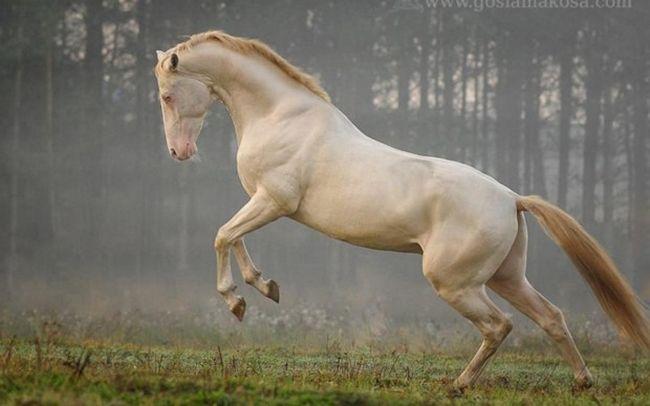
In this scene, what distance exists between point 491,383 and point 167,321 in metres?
7.46

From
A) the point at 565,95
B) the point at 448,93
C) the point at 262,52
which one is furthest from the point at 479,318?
the point at 565,95

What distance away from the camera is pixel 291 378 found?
7191 mm

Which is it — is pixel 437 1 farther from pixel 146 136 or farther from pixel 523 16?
pixel 146 136

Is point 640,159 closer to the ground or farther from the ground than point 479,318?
farther from the ground

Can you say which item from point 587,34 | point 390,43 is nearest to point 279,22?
point 390,43

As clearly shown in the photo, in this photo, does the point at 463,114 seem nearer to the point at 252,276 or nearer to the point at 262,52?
the point at 262,52

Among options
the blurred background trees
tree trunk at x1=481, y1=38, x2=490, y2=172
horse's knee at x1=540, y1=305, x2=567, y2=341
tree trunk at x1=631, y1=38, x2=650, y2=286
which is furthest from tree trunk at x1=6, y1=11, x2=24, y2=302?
horse's knee at x1=540, y1=305, x2=567, y2=341

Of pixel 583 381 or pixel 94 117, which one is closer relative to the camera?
pixel 583 381

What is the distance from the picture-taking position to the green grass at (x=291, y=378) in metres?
5.49

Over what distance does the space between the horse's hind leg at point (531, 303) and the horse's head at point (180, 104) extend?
2.66m

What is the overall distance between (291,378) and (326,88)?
Answer: 17674 mm

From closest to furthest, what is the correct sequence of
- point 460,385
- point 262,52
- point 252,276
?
point 460,385, point 252,276, point 262,52

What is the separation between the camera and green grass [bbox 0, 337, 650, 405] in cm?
549

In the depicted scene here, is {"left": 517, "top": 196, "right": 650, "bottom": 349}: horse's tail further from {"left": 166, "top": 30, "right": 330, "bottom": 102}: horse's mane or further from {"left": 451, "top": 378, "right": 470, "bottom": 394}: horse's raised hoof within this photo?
{"left": 166, "top": 30, "right": 330, "bottom": 102}: horse's mane
